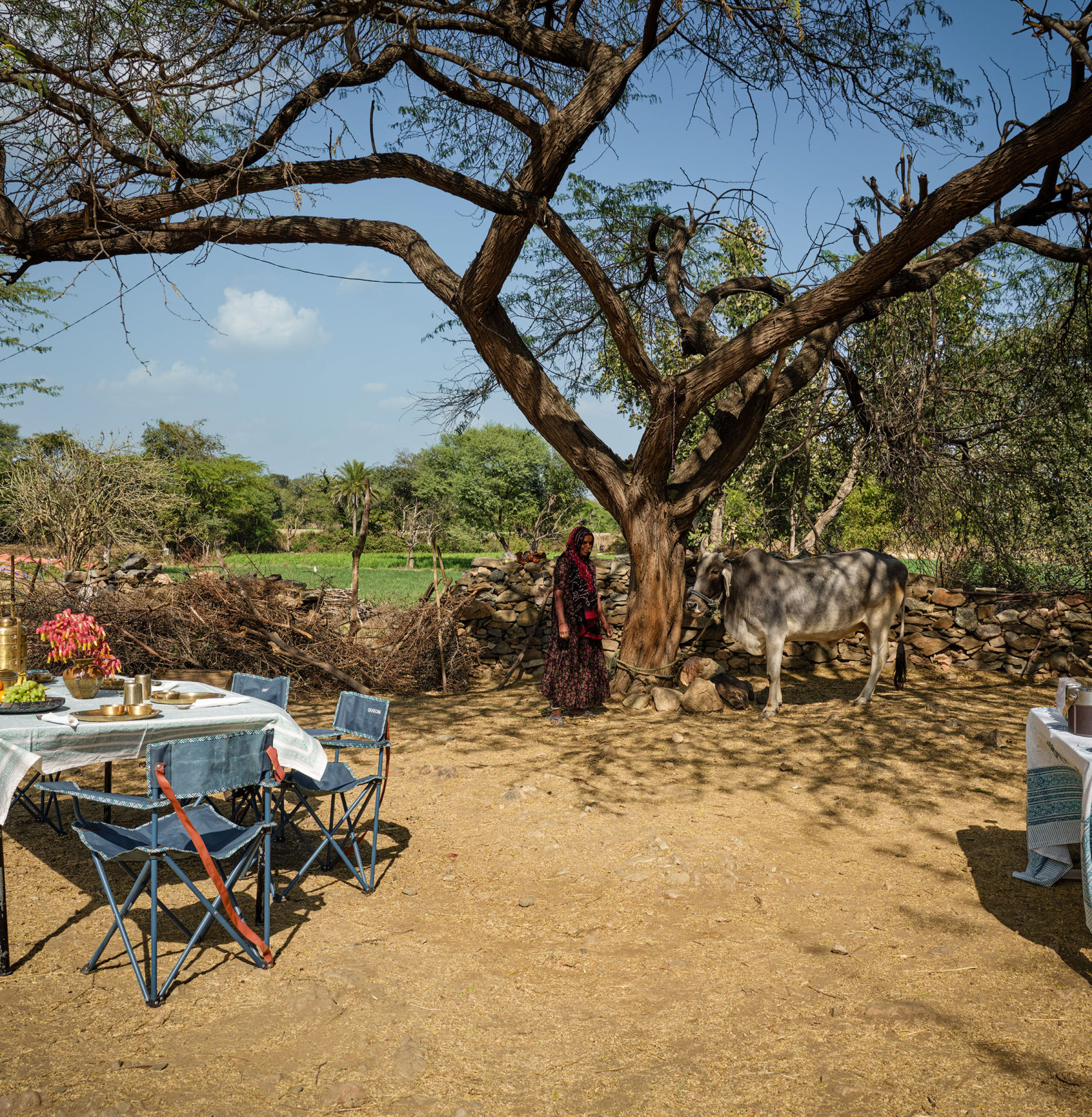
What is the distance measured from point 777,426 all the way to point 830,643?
10.0 feet

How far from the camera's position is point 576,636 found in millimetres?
8898

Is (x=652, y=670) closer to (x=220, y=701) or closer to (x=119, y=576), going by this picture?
(x=220, y=701)

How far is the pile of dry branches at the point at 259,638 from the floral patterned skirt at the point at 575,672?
2332 millimetres

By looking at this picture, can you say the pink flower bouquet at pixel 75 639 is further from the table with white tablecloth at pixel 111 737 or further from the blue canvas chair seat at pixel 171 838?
the blue canvas chair seat at pixel 171 838

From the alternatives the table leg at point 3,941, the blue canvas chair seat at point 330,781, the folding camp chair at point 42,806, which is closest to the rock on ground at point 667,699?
the blue canvas chair seat at point 330,781

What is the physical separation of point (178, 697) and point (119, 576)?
39.6 feet

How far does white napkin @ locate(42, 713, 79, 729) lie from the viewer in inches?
152

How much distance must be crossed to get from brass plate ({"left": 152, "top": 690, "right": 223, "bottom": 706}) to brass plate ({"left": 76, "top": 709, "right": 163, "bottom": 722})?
0.34 metres

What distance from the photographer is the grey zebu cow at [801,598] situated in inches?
350

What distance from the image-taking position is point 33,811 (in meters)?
5.77

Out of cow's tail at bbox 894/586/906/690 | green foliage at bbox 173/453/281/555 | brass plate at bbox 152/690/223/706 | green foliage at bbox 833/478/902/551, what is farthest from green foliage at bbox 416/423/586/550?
brass plate at bbox 152/690/223/706

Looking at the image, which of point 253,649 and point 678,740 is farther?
point 253,649

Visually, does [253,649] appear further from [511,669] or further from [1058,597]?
[1058,597]

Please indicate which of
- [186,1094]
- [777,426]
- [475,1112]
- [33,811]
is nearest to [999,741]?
[777,426]
